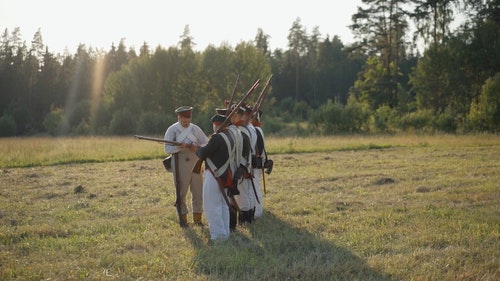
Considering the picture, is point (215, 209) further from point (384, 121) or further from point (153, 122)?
point (153, 122)

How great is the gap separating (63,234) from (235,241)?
2.97 metres

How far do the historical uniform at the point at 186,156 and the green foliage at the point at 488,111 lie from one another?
2900 centimetres

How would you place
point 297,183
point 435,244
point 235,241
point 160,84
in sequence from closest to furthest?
1. point 435,244
2. point 235,241
3. point 297,183
4. point 160,84

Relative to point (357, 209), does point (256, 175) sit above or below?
above

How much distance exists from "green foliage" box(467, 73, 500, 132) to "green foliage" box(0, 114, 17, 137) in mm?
50879

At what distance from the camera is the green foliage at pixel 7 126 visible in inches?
2352

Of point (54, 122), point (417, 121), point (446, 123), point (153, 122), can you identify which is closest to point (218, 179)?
point (446, 123)

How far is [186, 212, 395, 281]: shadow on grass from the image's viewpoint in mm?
6066

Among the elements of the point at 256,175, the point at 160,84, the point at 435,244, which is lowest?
the point at 435,244

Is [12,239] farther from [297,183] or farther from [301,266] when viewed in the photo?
[297,183]

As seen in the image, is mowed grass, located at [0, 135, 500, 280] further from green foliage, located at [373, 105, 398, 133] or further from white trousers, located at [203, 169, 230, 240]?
green foliage, located at [373, 105, 398, 133]

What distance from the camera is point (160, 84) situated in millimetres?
51125

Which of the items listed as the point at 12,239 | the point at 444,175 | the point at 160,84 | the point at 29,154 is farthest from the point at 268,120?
the point at 12,239

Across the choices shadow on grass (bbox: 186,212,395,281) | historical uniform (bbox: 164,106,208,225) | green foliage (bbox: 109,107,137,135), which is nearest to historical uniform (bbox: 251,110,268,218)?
historical uniform (bbox: 164,106,208,225)
